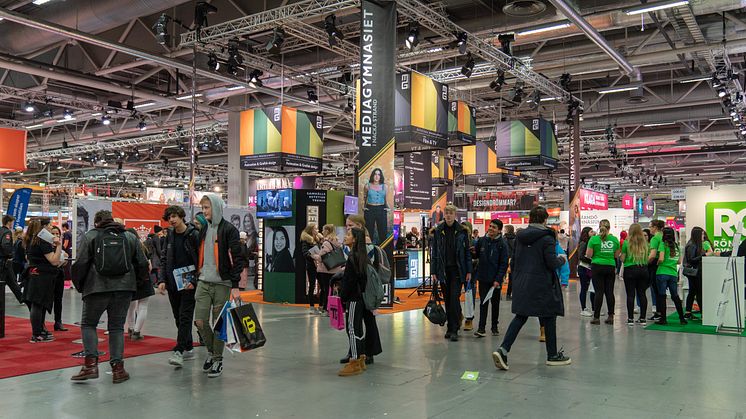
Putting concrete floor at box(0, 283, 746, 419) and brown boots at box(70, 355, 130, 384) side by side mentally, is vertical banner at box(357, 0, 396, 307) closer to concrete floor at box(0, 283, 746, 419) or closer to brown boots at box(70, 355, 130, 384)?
concrete floor at box(0, 283, 746, 419)

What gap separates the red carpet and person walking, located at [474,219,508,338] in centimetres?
356

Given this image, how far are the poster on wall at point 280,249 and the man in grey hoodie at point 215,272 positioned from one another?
6109 mm

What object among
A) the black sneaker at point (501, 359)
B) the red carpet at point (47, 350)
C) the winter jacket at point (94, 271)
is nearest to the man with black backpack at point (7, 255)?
the red carpet at point (47, 350)

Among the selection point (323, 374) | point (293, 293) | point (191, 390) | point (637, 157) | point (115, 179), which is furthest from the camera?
point (115, 179)

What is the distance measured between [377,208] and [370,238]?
3.79 ft

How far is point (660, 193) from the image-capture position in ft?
Result: 129

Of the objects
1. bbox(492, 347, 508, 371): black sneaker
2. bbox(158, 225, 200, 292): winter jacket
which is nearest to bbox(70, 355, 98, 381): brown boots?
bbox(158, 225, 200, 292): winter jacket

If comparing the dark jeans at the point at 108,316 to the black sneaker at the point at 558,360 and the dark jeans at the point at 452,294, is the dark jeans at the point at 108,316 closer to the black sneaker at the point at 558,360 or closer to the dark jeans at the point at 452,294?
the dark jeans at the point at 452,294

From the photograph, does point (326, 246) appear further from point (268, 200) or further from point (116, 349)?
point (268, 200)

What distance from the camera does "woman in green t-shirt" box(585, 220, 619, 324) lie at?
330 inches

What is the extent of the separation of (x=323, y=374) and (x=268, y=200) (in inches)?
265

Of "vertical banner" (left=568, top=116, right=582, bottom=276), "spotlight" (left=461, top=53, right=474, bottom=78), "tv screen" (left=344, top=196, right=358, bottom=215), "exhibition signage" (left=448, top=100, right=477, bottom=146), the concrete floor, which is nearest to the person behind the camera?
the concrete floor

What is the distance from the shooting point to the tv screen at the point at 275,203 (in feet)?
37.9

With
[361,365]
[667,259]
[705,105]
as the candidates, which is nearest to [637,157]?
[705,105]
